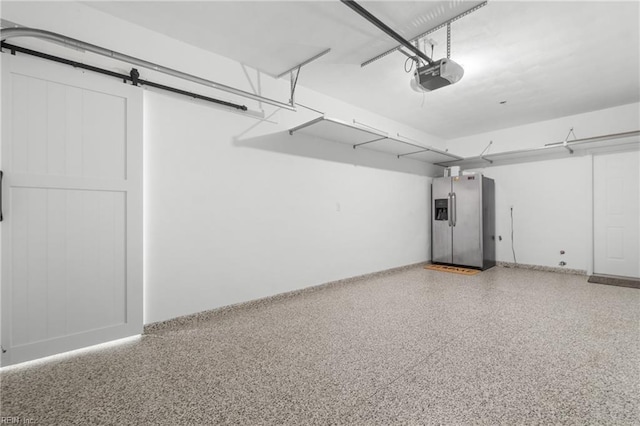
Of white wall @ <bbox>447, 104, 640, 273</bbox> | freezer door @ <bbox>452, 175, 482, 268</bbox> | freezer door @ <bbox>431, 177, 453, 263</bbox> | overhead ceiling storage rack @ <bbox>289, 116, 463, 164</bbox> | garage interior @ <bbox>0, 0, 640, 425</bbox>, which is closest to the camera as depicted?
garage interior @ <bbox>0, 0, 640, 425</bbox>

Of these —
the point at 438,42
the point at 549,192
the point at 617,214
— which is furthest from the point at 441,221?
the point at 438,42

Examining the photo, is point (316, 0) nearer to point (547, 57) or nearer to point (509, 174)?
point (547, 57)

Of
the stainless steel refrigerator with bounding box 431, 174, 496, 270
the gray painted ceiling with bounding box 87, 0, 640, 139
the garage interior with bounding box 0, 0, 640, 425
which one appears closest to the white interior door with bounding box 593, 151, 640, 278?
the garage interior with bounding box 0, 0, 640, 425

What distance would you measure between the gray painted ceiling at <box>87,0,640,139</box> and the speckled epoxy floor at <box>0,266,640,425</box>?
9.47ft

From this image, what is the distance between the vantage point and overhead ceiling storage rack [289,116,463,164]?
3721mm

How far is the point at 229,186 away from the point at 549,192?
6145mm

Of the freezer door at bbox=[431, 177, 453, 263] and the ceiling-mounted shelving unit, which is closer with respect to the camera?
the ceiling-mounted shelving unit

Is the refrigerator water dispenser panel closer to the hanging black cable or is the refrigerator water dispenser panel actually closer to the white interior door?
the white interior door

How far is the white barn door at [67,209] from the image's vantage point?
218 cm

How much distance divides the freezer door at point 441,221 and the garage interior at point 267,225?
1777mm

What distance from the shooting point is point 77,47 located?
91.6 inches

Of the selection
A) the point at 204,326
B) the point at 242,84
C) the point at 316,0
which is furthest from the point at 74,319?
the point at 316,0

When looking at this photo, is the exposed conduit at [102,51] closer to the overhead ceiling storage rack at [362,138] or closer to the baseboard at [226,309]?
the overhead ceiling storage rack at [362,138]

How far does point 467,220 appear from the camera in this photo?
597 centimetres
